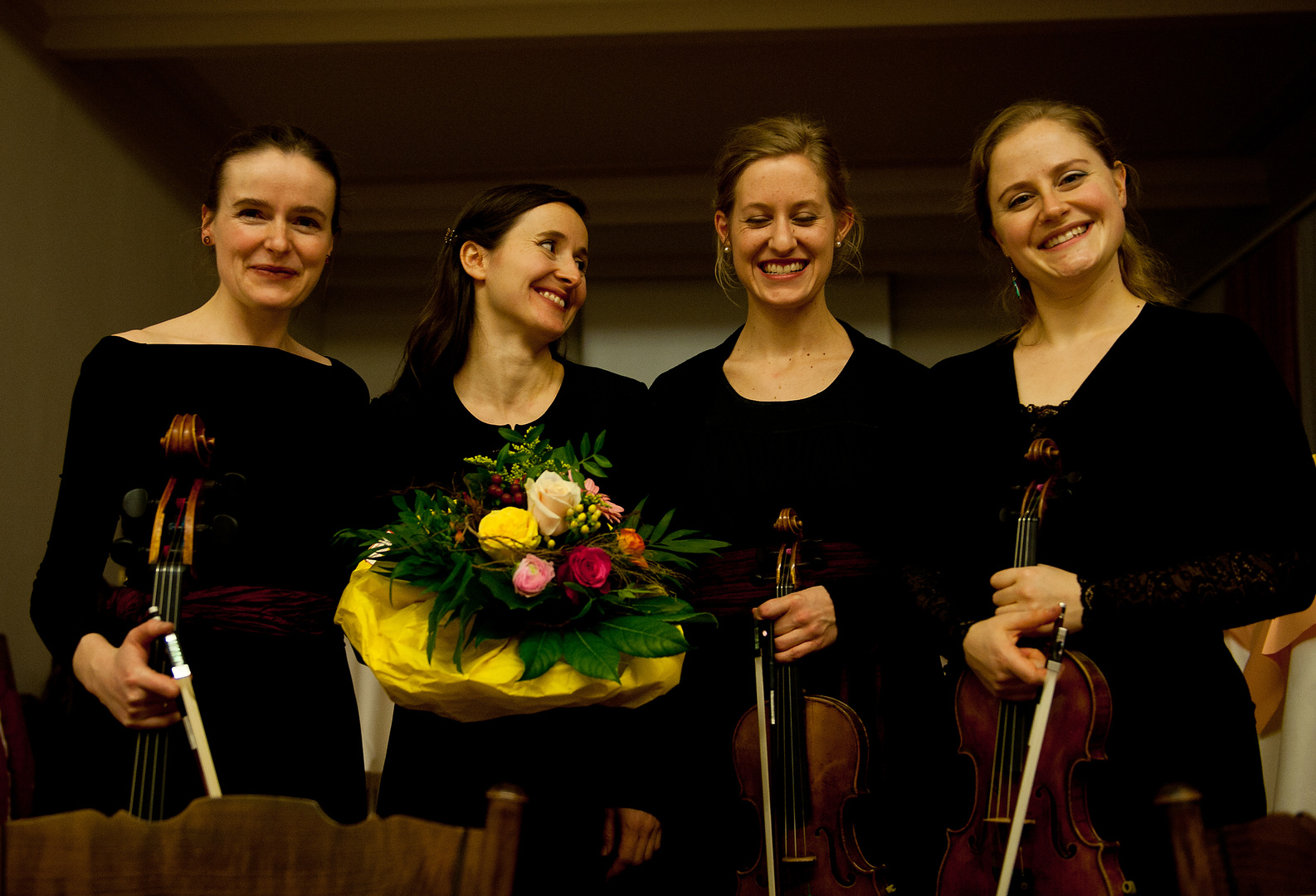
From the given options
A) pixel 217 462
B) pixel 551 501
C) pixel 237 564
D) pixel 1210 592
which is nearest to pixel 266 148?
pixel 217 462

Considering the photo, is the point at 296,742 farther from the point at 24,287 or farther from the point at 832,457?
the point at 24,287

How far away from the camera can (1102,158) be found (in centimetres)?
194

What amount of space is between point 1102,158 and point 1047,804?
1.18 m

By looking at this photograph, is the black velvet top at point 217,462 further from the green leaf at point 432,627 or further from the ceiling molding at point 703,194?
the ceiling molding at point 703,194

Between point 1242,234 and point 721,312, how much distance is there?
3823mm

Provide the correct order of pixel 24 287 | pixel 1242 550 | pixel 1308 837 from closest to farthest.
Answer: pixel 1308 837
pixel 1242 550
pixel 24 287

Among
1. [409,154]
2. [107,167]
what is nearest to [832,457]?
[107,167]

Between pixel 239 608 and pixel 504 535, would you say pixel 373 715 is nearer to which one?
pixel 239 608

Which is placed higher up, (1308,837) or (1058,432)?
(1058,432)

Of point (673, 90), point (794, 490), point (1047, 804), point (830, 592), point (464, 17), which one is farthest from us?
point (673, 90)

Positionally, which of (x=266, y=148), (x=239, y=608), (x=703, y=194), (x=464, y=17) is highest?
(x=703, y=194)

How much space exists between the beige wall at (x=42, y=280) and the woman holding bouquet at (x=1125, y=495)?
11.7 feet

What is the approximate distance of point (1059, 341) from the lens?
1.94 metres

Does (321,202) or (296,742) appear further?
(321,202)
